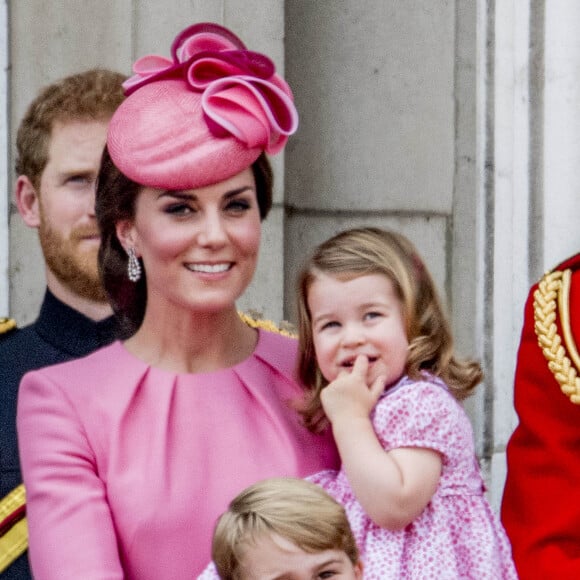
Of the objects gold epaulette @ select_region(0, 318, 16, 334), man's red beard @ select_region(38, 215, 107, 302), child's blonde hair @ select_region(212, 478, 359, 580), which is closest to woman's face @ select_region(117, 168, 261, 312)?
child's blonde hair @ select_region(212, 478, 359, 580)

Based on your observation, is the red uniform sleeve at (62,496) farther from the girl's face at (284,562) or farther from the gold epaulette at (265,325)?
the gold epaulette at (265,325)

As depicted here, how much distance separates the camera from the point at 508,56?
328 centimetres

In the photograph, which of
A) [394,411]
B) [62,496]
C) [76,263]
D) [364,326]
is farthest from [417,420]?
[76,263]

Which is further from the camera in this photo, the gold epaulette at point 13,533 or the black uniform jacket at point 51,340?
the black uniform jacket at point 51,340

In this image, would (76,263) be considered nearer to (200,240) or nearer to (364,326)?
(200,240)

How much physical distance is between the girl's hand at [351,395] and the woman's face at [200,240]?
8.5 inches

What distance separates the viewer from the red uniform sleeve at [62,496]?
2279mm

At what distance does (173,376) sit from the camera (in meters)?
2.47

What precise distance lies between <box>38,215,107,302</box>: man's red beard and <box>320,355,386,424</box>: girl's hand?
673 millimetres

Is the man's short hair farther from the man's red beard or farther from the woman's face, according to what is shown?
the woman's face

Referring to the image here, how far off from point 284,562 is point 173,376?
0.45m

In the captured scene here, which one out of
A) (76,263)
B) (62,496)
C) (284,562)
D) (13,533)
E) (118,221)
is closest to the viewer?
(284,562)

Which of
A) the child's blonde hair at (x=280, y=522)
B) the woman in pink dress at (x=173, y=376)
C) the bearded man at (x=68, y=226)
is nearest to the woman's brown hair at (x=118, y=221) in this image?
the woman in pink dress at (x=173, y=376)

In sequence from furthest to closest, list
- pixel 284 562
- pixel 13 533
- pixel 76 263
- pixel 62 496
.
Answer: pixel 76 263 → pixel 13 533 → pixel 62 496 → pixel 284 562
